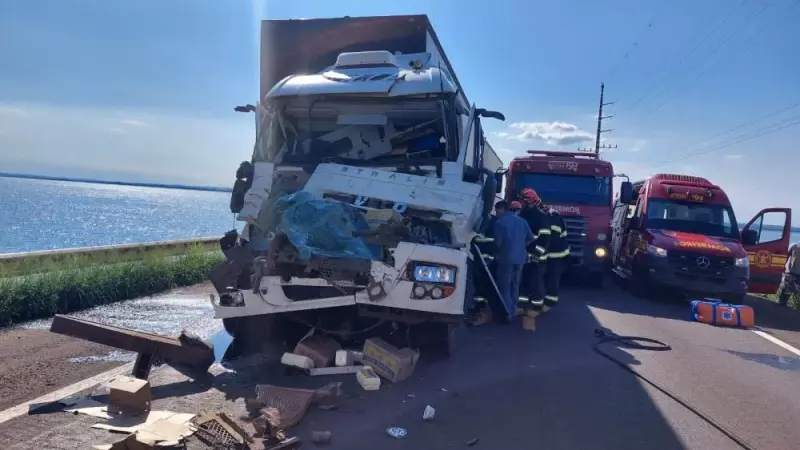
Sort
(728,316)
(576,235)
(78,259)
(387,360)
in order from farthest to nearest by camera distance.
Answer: (576,235)
(78,259)
(728,316)
(387,360)

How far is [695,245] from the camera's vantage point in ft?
40.4

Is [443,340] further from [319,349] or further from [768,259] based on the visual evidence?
[768,259]

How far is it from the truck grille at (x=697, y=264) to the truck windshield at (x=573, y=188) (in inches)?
80.2

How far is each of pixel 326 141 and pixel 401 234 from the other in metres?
2.38

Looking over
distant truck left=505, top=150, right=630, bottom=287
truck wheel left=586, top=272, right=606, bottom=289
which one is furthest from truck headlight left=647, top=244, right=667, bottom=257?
A: truck wheel left=586, top=272, right=606, bottom=289

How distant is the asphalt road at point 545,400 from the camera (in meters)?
4.54

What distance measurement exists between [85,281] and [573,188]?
31.7 ft

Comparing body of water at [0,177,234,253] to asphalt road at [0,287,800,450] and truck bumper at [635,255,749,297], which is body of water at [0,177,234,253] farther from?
truck bumper at [635,255,749,297]

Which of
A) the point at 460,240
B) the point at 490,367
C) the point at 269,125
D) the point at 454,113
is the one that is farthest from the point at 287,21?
the point at 490,367

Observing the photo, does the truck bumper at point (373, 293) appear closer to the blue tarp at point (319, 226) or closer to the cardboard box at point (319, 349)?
the blue tarp at point (319, 226)

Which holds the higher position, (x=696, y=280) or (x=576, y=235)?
(x=576, y=235)

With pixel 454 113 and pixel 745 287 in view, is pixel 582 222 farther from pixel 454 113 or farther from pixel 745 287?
pixel 454 113

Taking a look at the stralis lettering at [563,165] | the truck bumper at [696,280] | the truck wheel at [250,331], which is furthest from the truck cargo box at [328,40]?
the truck bumper at [696,280]

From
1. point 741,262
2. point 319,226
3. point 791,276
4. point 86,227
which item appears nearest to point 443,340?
point 319,226
